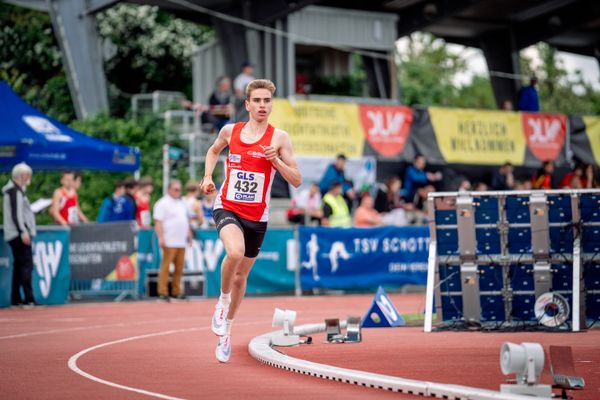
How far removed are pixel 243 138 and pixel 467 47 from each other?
2930cm

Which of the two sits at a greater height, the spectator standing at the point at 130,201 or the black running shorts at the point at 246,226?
the spectator standing at the point at 130,201

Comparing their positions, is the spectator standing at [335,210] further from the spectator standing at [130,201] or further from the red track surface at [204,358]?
the red track surface at [204,358]

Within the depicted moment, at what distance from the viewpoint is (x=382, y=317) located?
15.1m

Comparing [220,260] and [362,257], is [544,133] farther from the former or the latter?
[220,260]

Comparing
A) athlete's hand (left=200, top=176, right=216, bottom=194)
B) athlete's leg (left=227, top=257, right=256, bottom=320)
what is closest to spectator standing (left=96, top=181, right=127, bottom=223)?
athlete's leg (left=227, top=257, right=256, bottom=320)

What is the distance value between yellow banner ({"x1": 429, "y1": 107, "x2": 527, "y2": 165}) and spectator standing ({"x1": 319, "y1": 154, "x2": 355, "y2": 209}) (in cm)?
454

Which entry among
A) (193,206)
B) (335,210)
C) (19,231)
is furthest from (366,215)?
(19,231)

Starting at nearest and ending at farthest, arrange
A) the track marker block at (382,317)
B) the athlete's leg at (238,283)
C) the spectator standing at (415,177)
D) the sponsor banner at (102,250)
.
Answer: the athlete's leg at (238,283), the track marker block at (382,317), the sponsor banner at (102,250), the spectator standing at (415,177)

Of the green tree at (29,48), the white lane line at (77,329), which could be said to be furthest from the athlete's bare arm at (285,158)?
the green tree at (29,48)

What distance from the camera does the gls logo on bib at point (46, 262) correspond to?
827 inches

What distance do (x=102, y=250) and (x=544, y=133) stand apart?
14.1 m

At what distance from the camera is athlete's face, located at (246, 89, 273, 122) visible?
37.0 ft

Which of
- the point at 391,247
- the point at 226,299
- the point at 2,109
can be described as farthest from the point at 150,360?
the point at 391,247

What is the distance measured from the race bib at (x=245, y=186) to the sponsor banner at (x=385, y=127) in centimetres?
1682
